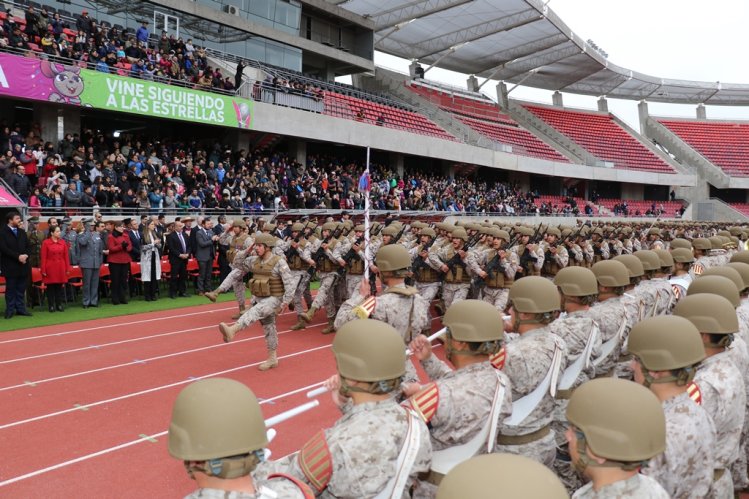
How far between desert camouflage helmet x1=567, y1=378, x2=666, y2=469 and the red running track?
361cm

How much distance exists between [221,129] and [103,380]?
15753 millimetres

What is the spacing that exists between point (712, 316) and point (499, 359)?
1.58 meters

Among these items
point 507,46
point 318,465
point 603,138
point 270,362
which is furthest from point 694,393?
point 603,138

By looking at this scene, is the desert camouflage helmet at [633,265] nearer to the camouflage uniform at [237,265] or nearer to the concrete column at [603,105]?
the camouflage uniform at [237,265]

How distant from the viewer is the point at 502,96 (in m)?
46.5

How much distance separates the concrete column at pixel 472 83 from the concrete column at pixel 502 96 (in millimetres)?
2734

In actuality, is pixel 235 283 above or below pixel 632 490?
below

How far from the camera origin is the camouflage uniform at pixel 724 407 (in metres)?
3.50

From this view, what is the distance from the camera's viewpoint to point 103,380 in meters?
7.44

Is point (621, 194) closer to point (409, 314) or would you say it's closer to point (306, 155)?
point (306, 155)

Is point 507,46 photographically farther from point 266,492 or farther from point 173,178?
point 266,492

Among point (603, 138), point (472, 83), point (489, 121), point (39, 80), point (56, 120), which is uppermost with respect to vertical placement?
point (472, 83)

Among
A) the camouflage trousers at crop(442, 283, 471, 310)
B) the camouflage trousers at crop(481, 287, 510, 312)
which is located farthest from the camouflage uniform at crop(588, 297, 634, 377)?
the camouflage trousers at crop(442, 283, 471, 310)

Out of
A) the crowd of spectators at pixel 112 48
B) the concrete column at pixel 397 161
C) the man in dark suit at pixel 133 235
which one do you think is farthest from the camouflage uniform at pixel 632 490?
the concrete column at pixel 397 161
